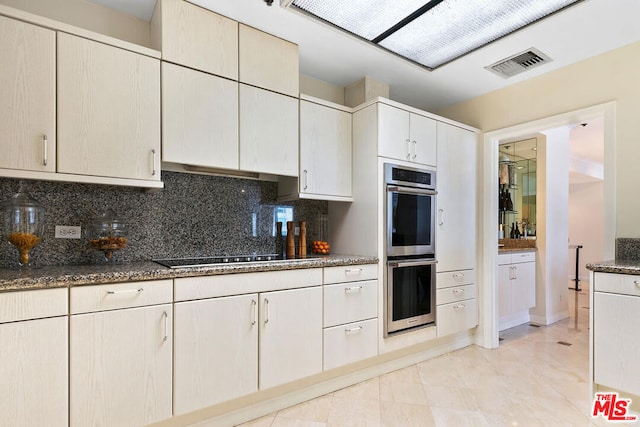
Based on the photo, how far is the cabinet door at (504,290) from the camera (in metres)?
3.86

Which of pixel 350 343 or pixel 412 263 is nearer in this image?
pixel 350 343

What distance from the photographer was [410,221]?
114 inches

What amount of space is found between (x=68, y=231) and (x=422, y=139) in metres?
2.68

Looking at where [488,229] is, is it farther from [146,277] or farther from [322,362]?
[146,277]

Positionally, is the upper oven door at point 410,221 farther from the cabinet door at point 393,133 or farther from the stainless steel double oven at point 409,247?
the cabinet door at point 393,133

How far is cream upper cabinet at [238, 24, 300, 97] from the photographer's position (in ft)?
7.70

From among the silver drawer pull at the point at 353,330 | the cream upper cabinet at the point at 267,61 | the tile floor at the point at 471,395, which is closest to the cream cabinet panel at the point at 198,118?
the cream upper cabinet at the point at 267,61

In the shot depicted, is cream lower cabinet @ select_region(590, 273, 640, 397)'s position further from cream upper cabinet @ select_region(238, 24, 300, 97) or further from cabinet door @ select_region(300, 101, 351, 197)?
cream upper cabinet @ select_region(238, 24, 300, 97)

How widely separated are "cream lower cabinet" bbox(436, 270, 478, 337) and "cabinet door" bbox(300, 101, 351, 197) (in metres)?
1.23

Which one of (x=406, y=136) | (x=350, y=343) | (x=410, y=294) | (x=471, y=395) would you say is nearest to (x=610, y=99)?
(x=406, y=136)

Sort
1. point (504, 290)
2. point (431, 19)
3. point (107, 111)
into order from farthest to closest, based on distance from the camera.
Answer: point (504, 290), point (431, 19), point (107, 111)

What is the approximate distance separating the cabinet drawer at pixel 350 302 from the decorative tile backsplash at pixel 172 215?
27.5 inches

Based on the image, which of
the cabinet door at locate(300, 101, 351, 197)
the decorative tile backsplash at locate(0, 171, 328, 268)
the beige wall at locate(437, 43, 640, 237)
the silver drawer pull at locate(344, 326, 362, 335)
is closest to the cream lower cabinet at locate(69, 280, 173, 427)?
the decorative tile backsplash at locate(0, 171, 328, 268)

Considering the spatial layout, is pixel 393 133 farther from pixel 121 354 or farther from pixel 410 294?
pixel 121 354
